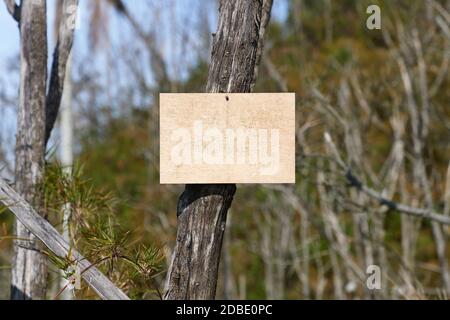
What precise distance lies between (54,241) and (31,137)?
1.17 m

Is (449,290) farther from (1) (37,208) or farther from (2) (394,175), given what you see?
(1) (37,208)

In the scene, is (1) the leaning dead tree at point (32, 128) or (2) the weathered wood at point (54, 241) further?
(1) the leaning dead tree at point (32, 128)

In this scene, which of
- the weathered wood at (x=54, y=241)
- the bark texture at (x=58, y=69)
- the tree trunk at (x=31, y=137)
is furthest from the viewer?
the bark texture at (x=58, y=69)

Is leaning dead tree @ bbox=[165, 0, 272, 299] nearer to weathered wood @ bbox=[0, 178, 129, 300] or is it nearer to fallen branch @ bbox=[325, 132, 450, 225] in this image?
weathered wood @ bbox=[0, 178, 129, 300]

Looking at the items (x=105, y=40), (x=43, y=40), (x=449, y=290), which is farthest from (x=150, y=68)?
(x=43, y=40)

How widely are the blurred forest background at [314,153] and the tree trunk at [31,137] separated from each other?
0.09 meters

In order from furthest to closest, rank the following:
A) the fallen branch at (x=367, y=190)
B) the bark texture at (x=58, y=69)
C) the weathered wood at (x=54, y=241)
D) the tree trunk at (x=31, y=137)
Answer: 1. the fallen branch at (x=367, y=190)
2. the bark texture at (x=58, y=69)
3. the tree trunk at (x=31, y=137)
4. the weathered wood at (x=54, y=241)

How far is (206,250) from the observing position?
7.29 feet

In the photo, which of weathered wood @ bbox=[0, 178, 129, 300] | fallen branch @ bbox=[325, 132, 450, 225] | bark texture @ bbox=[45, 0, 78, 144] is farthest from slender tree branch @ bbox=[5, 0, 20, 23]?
fallen branch @ bbox=[325, 132, 450, 225]

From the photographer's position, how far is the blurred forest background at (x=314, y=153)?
5.32 meters

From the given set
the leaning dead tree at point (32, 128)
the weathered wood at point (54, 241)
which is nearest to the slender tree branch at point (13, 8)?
the leaning dead tree at point (32, 128)

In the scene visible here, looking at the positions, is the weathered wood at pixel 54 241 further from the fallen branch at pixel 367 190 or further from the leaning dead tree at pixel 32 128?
the fallen branch at pixel 367 190

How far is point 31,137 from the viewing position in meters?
3.33

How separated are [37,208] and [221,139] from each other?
136cm
